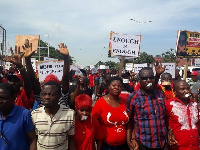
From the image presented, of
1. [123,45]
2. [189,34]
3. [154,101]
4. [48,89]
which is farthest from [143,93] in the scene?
[189,34]

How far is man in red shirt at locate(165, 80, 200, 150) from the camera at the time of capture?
295cm

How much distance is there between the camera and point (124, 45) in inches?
250

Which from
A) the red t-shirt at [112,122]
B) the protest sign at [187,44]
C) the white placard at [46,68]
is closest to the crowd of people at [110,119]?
the red t-shirt at [112,122]

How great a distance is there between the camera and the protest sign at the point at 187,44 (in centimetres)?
788

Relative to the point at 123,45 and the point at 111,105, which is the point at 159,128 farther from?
the point at 123,45

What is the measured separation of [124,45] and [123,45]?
0.11ft

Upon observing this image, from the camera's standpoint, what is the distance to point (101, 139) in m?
3.04

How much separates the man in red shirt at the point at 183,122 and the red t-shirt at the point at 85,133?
1032 millimetres

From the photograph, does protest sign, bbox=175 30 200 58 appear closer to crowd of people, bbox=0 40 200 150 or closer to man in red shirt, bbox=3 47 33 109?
crowd of people, bbox=0 40 200 150

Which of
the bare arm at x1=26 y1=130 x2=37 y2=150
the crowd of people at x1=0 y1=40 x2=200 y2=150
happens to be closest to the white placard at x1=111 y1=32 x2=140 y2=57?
the crowd of people at x1=0 y1=40 x2=200 y2=150

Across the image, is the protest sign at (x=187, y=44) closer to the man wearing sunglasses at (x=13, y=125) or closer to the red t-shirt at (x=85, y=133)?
the red t-shirt at (x=85, y=133)

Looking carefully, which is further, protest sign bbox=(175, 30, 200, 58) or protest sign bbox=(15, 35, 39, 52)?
protest sign bbox=(175, 30, 200, 58)

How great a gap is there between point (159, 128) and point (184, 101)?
58 centimetres

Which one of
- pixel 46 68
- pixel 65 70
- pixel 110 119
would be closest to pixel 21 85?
pixel 65 70
